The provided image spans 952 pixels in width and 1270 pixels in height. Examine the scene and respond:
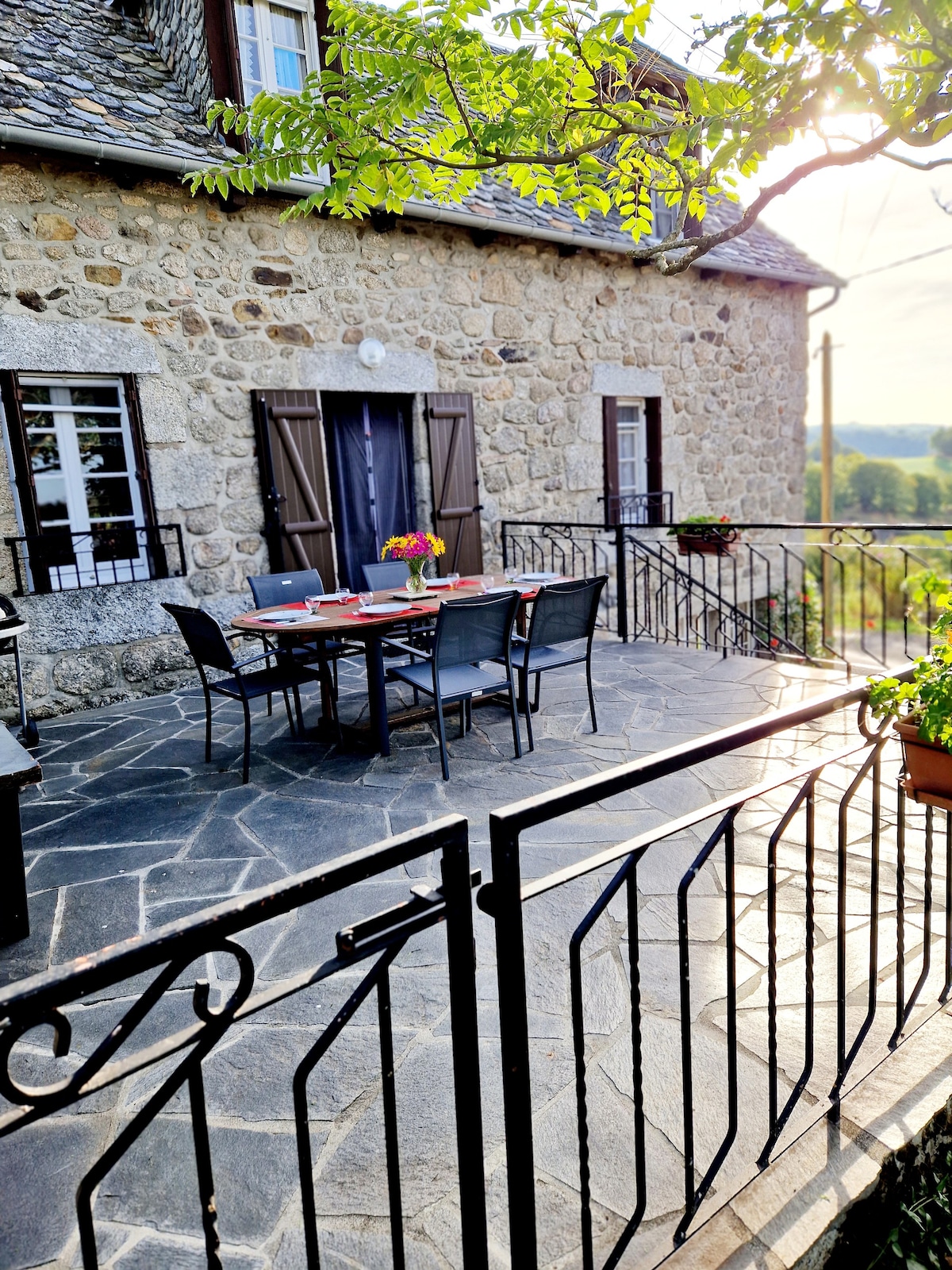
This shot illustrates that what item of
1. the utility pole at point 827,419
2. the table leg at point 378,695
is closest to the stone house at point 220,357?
the table leg at point 378,695

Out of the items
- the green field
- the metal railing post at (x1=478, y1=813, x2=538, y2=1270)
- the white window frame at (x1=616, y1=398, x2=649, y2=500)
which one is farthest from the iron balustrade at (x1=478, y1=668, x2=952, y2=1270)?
the green field

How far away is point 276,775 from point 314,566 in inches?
104

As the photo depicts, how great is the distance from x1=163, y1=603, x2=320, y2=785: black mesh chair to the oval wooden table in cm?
17

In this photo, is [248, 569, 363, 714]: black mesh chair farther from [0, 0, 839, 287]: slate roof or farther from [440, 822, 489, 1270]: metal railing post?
[440, 822, 489, 1270]: metal railing post

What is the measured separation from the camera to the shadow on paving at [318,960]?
1478 millimetres

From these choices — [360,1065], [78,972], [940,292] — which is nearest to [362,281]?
[360,1065]

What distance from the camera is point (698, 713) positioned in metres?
4.34

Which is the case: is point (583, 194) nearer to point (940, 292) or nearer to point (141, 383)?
point (141, 383)

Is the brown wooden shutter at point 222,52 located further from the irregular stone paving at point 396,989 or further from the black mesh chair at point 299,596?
the irregular stone paving at point 396,989

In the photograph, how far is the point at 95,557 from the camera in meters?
5.25

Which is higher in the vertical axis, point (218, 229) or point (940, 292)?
point (940, 292)

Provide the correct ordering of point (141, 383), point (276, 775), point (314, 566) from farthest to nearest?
1. point (314, 566)
2. point (141, 383)
3. point (276, 775)

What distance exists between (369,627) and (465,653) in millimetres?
464

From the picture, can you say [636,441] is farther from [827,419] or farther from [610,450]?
[827,419]
